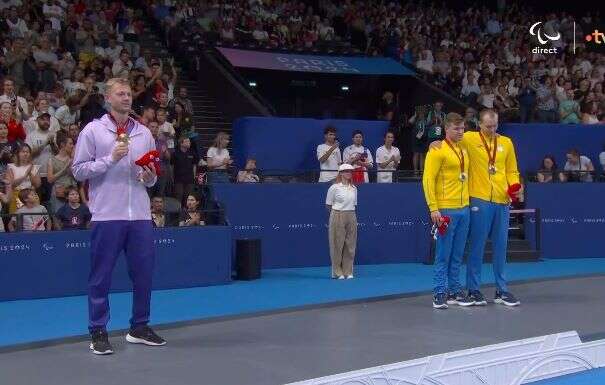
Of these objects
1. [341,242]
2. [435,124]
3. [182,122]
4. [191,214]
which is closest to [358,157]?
[341,242]

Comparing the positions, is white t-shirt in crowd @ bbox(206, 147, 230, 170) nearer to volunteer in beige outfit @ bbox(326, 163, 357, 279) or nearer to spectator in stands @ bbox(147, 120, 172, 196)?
spectator in stands @ bbox(147, 120, 172, 196)

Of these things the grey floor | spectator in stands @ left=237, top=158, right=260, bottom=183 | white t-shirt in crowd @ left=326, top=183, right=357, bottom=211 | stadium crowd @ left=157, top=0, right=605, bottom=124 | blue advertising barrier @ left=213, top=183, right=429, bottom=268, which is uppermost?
stadium crowd @ left=157, top=0, right=605, bottom=124

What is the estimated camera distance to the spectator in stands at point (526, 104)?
18.3 metres

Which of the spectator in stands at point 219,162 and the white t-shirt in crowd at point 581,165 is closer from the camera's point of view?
the spectator in stands at point 219,162

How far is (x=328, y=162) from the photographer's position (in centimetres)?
1452

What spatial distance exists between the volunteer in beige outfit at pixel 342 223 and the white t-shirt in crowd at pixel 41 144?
3881 millimetres

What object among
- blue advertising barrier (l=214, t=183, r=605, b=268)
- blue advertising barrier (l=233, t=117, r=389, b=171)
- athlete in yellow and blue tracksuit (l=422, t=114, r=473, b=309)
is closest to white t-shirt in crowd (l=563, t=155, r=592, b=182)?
blue advertising barrier (l=214, t=183, r=605, b=268)

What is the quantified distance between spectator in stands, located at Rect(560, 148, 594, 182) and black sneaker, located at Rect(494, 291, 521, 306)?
21.9ft

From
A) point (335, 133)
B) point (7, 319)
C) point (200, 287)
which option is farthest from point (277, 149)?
point (7, 319)

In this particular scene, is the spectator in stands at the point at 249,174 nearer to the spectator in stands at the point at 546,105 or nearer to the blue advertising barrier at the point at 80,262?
the blue advertising barrier at the point at 80,262

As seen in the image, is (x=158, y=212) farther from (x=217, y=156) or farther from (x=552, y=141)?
(x=552, y=141)

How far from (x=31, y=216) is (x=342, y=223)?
4259 millimetres

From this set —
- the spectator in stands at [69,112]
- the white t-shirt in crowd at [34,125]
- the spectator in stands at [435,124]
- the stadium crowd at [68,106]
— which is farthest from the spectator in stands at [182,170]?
the spectator in stands at [435,124]

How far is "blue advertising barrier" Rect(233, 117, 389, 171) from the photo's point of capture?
1455 centimetres
